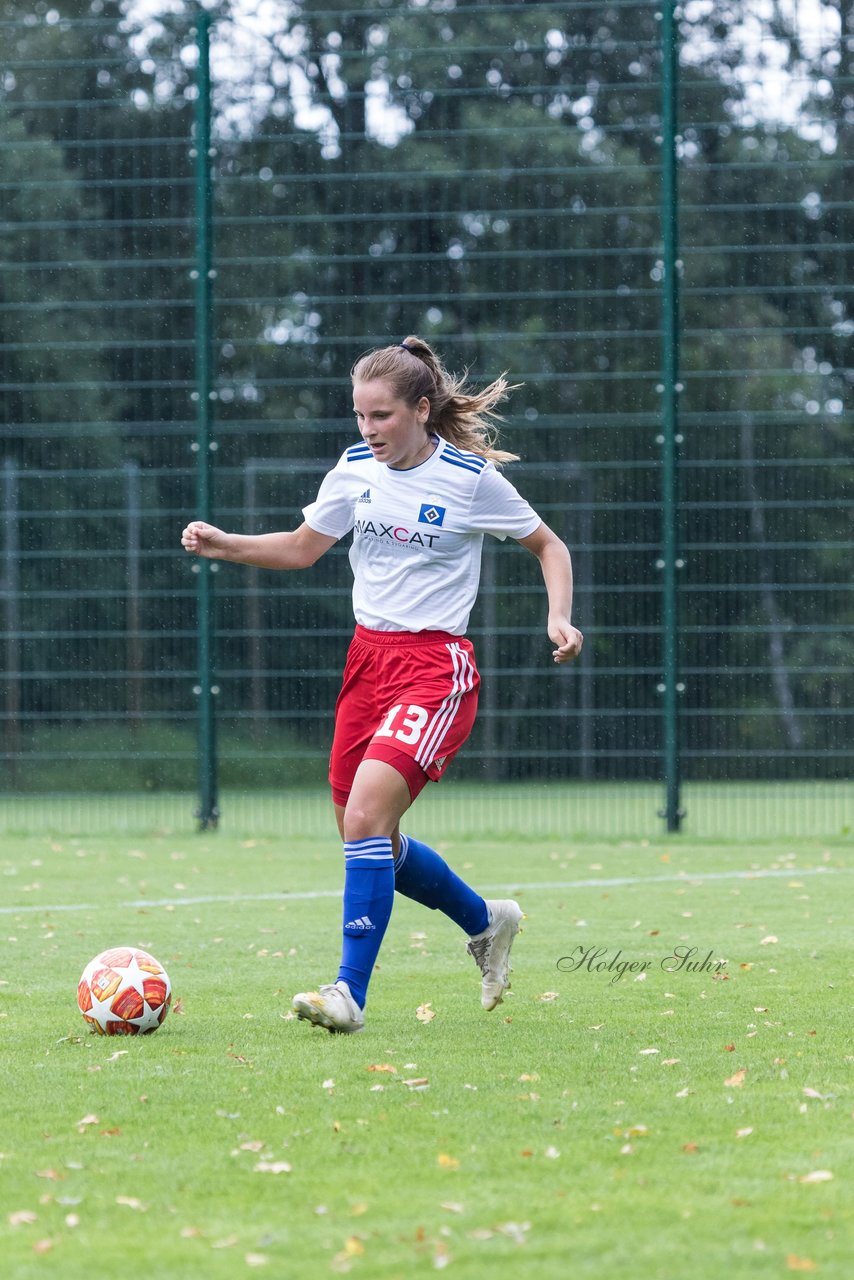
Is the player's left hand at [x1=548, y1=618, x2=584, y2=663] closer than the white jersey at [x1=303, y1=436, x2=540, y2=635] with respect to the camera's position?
Yes

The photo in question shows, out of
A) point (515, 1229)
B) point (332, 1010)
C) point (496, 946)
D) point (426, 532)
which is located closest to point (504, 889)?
point (496, 946)

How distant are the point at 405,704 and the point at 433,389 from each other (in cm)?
99

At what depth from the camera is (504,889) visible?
8961 millimetres

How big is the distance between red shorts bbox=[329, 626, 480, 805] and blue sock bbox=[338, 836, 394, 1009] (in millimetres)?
210

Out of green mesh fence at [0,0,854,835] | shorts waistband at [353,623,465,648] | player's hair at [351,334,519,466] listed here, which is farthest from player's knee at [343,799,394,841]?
green mesh fence at [0,0,854,835]

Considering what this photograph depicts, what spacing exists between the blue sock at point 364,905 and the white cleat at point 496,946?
0.45m

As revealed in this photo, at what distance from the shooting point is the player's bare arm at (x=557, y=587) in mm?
5148

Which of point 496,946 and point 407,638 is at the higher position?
point 407,638

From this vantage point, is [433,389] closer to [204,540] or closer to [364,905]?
[204,540]

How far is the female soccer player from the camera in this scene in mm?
5125

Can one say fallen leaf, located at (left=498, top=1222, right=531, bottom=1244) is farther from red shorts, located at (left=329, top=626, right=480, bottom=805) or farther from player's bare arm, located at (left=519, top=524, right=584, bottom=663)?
player's bare arm, located at (left=519, top=524, right=584, bottom=663)

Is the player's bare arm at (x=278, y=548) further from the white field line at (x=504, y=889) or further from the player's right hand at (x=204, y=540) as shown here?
the white field line at (x=504, y=889)

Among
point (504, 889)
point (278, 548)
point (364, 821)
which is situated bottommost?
point (504, 889)

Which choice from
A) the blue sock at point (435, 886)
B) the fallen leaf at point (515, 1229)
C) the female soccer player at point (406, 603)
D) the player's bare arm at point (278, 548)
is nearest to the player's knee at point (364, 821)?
the female soccer player at point (406, 603)
